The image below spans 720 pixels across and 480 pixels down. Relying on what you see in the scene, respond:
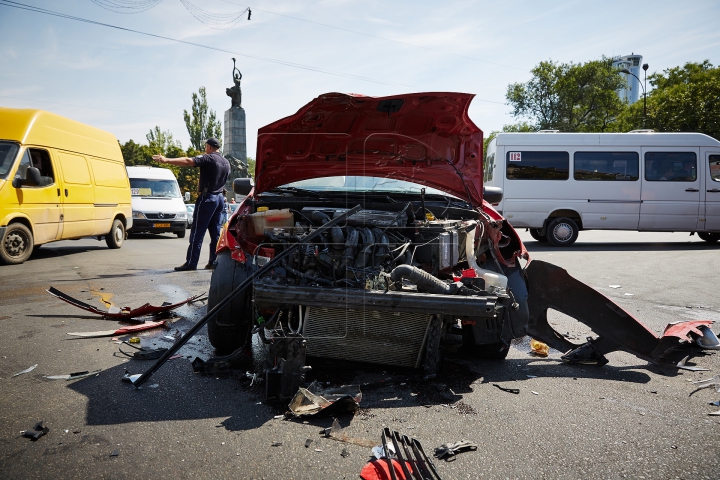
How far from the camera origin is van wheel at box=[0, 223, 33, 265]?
8.26 meters

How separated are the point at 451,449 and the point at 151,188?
15015mm

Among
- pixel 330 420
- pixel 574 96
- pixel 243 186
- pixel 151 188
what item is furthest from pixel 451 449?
pixel 574 96

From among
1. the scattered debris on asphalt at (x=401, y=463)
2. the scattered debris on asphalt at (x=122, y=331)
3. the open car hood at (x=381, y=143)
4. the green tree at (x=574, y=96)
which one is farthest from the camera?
the green tree at (x=574, y=96)

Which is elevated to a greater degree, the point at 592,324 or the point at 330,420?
the point at 592,324

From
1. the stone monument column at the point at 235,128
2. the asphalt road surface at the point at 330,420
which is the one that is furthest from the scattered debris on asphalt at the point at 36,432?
the stone monument column at the point at 235,128

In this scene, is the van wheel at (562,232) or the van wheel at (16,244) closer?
the van wheel at (16,244)

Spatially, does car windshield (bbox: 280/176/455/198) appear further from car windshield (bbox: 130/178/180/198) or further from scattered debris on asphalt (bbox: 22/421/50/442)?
car windshield (bbox: 130/178/180/198)

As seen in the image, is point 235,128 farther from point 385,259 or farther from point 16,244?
point 385,259

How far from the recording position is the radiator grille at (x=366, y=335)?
318cm

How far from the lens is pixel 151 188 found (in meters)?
15.6

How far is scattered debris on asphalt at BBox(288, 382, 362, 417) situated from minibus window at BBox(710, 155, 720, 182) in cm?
1316

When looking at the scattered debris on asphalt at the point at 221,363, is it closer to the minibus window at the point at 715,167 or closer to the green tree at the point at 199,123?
the minibus window at the point at 715,167

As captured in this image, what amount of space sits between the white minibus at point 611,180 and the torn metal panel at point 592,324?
9.15 m

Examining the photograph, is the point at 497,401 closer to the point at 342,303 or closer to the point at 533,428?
the point at 533,428
